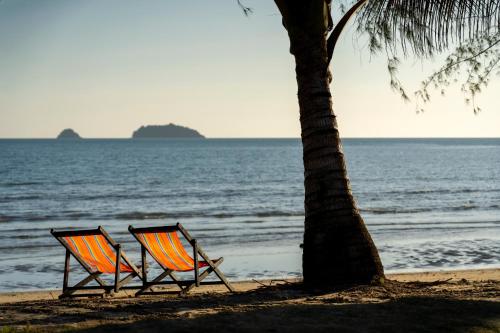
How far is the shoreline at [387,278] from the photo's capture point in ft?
30.7

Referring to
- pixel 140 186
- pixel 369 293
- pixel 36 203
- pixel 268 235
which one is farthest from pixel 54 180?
pixel 369 293

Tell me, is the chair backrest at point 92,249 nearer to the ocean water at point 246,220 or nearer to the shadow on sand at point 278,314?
the shadow on sand at point 278,314

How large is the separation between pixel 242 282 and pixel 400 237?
7168 millimetres

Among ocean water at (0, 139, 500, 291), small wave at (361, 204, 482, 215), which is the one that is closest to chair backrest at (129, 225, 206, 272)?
ocean water at (0, 139, 500, 291)

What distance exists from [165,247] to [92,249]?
0.82 m

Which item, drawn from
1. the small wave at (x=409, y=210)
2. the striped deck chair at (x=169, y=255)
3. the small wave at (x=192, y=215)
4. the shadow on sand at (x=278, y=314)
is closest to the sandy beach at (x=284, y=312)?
the shadow on sand at (x=278, y=314)

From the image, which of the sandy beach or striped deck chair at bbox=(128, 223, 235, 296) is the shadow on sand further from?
striped deck chair at bbox=(128, 223, 235, 296)

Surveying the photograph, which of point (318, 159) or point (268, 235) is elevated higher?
Answer: point (318, 159)

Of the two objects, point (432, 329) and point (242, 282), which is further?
point (242, 282)

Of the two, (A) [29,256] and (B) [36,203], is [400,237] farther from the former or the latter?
(B) [36,203]

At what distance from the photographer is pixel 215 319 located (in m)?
5.86

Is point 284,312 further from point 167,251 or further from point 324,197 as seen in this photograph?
point 167,251

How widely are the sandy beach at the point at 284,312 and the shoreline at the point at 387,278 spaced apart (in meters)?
1.32

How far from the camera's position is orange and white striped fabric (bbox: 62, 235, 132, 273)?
8383mm
